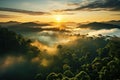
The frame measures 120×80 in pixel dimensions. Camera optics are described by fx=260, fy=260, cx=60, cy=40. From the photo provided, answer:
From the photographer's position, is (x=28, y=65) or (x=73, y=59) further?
(x=73, y=59)

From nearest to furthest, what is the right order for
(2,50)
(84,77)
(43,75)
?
(84,77) → (43,75) → (2,50)

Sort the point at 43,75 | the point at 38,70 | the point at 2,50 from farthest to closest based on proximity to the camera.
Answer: the point at 2,50
the point at 38,70
the point at 43,75

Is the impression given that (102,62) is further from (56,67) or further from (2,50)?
(2,50)

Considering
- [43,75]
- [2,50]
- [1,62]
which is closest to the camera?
[43,75]

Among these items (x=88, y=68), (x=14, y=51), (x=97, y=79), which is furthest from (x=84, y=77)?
(x=14, y=51)

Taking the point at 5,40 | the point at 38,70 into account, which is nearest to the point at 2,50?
the point at 5,40

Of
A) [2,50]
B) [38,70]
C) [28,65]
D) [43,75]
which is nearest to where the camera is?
[43,75]

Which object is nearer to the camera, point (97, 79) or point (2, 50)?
point (97, 79)

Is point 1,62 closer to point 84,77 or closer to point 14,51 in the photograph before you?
point 14,51

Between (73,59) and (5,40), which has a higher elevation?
(5,40)
